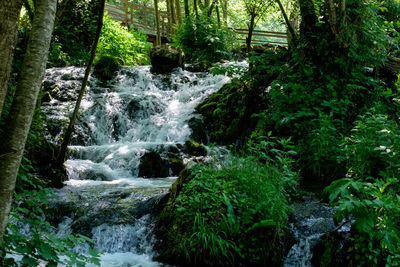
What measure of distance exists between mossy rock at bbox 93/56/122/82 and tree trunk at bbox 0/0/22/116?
11278 millimetres

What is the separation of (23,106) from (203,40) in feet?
47.0

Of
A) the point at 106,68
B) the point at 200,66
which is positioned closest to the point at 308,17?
the point at 200,66

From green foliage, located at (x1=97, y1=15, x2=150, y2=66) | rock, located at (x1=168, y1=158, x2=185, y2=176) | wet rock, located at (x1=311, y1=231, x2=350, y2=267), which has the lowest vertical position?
wet rock, located at (x1=311, y1=231, x2=350, y2=267)

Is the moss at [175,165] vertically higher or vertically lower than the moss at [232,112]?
lower

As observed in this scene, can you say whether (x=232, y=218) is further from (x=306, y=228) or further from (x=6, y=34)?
(x=6, y=34)

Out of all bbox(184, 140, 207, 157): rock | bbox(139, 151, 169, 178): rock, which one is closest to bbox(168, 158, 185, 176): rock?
bbox(139, 151, 169, 178): rock

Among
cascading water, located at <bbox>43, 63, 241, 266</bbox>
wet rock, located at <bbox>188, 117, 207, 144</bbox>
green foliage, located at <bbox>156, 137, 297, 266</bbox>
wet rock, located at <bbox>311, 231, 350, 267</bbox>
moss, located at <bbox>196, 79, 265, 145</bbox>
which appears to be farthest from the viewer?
wet rock, located at <bbox>188, 117, 207, 144</bbox>

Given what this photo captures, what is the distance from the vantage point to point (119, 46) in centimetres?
1500

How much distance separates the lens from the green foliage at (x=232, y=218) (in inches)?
150

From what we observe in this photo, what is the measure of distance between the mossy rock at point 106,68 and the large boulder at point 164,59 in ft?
5.07

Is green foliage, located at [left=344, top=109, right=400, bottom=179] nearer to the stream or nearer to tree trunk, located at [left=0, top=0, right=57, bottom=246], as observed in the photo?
the stream

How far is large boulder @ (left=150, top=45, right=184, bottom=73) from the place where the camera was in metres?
13.9

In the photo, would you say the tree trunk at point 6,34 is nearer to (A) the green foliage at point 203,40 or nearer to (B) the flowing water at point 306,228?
(B) the flowing water at point 306,228

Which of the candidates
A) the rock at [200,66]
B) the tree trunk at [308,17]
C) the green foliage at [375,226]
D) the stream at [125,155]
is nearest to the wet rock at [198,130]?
the stream at [125,155]
